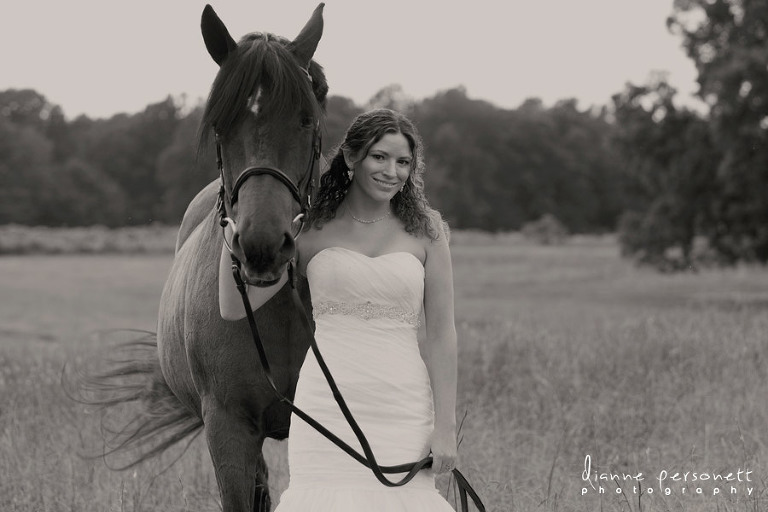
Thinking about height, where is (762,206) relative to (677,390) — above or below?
above

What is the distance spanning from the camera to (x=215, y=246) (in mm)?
3641

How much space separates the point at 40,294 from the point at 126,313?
533 centimetres

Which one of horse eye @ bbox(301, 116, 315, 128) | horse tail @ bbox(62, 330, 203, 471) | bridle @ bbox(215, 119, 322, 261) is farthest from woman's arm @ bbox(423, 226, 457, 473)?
horse tail @ bbox(62, 330, 203, 471)

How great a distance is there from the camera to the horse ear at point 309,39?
10.5 ft

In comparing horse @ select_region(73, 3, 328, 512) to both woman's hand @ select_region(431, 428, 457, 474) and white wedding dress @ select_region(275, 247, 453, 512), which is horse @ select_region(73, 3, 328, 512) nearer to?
white wedding dress @ select_region(275, 247, 453, 512)

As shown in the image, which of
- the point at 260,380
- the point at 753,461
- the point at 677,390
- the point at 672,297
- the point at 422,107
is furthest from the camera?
the point at 422,107

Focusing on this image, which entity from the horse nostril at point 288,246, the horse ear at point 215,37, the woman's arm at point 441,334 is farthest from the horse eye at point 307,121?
the woman's arm at point 441,334

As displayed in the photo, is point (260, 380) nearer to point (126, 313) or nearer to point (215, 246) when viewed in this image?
point (215, 246)

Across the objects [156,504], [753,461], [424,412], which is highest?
[424,412]

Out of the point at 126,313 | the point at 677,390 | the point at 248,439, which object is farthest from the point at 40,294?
the point at 248,439

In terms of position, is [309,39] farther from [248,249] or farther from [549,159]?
[549,159]

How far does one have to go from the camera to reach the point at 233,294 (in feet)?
10.1

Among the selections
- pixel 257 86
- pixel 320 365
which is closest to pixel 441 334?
pixel 320 365

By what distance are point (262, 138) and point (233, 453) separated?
1.32 m
